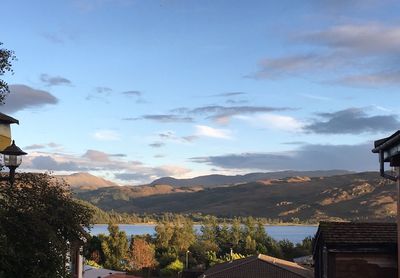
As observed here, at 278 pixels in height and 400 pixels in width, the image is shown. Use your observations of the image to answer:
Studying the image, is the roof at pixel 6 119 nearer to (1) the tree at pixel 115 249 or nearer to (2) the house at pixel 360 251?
(2) the house at pixel 360 251

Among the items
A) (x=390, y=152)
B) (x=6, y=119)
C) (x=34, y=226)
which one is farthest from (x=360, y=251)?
(x=6, y=119)

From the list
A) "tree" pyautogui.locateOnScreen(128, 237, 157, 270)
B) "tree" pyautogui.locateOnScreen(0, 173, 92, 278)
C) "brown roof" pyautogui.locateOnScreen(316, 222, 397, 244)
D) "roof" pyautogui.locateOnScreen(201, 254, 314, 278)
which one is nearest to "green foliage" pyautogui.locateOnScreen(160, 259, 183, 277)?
"tree" pyautogui.locateOnScreen(128, 237, 157, 270)

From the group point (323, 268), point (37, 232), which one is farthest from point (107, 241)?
point (37, 232)

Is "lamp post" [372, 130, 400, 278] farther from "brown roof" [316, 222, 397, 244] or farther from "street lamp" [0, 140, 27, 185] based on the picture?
"street lamp" [0, 140, 27, 185]

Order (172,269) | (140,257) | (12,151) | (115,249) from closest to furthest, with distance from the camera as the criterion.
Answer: (12,151)
(172,269)
(140,257)
(115,249)

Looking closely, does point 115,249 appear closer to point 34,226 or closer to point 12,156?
point 34,226

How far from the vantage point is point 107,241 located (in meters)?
76.0

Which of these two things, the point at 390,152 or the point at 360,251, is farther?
the point at 360,251

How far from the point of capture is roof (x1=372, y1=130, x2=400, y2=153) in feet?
36.6

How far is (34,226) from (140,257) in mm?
62216

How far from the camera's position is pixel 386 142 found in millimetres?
11797

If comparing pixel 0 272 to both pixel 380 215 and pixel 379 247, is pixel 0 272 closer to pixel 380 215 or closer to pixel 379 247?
pixel 379 247

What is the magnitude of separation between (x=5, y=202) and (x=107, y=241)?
65.2m

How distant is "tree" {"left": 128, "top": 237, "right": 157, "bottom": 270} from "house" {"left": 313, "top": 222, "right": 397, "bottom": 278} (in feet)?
189
